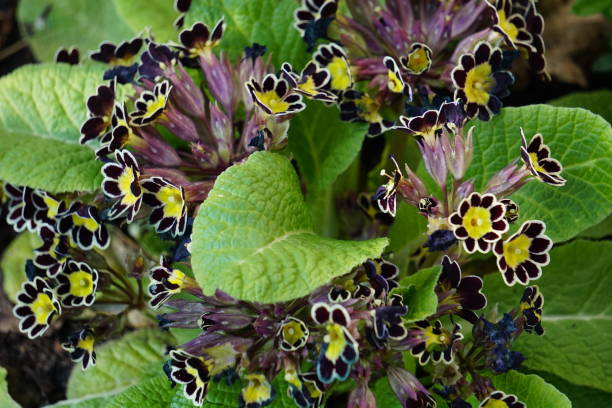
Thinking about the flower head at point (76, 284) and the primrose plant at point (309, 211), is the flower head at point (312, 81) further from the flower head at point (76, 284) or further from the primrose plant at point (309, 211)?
the flower head at point (76, 284)

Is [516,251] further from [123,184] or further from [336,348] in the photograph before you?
[123,184]

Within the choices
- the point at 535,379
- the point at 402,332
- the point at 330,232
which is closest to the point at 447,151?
the point at 402,332

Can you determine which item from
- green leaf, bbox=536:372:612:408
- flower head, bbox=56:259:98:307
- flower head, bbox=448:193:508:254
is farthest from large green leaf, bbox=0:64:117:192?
green leaf, bbox=536:372:612:408

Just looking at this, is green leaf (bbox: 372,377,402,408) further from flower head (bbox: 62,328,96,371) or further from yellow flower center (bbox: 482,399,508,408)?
flower head (bbox: 62,328,96,371)

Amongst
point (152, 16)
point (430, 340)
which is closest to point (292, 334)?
point (430, 340)

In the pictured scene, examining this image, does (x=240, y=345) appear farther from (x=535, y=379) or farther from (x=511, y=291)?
(x=511, y=291)

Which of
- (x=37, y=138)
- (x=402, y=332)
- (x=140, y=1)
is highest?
(x=140, y=1)
